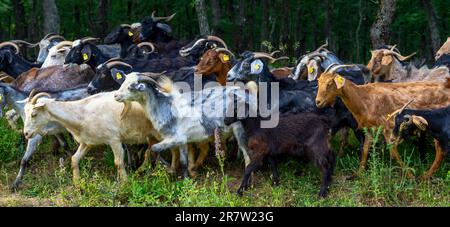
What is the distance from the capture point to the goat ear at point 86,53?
1160 centimetres

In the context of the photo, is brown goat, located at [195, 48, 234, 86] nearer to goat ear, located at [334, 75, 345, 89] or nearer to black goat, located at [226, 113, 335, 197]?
black goat, located at [226, 113, 335, 197]

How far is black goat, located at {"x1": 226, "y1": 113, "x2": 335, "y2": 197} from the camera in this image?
8.60m

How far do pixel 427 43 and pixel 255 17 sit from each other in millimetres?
6273

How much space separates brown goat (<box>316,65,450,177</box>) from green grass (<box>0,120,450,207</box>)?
1.32 feet

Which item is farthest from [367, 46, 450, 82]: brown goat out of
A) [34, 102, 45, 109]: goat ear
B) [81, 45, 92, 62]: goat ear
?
[34, 102, 45, 109]: goat ear

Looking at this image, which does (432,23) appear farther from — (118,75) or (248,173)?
(248,173)

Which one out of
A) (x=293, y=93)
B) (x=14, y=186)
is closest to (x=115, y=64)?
(x=14, y=186)

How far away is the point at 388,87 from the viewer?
373 inches

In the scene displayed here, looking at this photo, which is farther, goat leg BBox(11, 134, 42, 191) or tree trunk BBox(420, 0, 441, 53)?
tree trunk BBox(420, 0, 441, 53)

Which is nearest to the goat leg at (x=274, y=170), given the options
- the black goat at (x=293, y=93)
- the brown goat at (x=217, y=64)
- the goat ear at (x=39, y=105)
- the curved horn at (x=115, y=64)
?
the black goat at (x=293, y=93)

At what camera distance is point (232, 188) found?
29.9 feet
